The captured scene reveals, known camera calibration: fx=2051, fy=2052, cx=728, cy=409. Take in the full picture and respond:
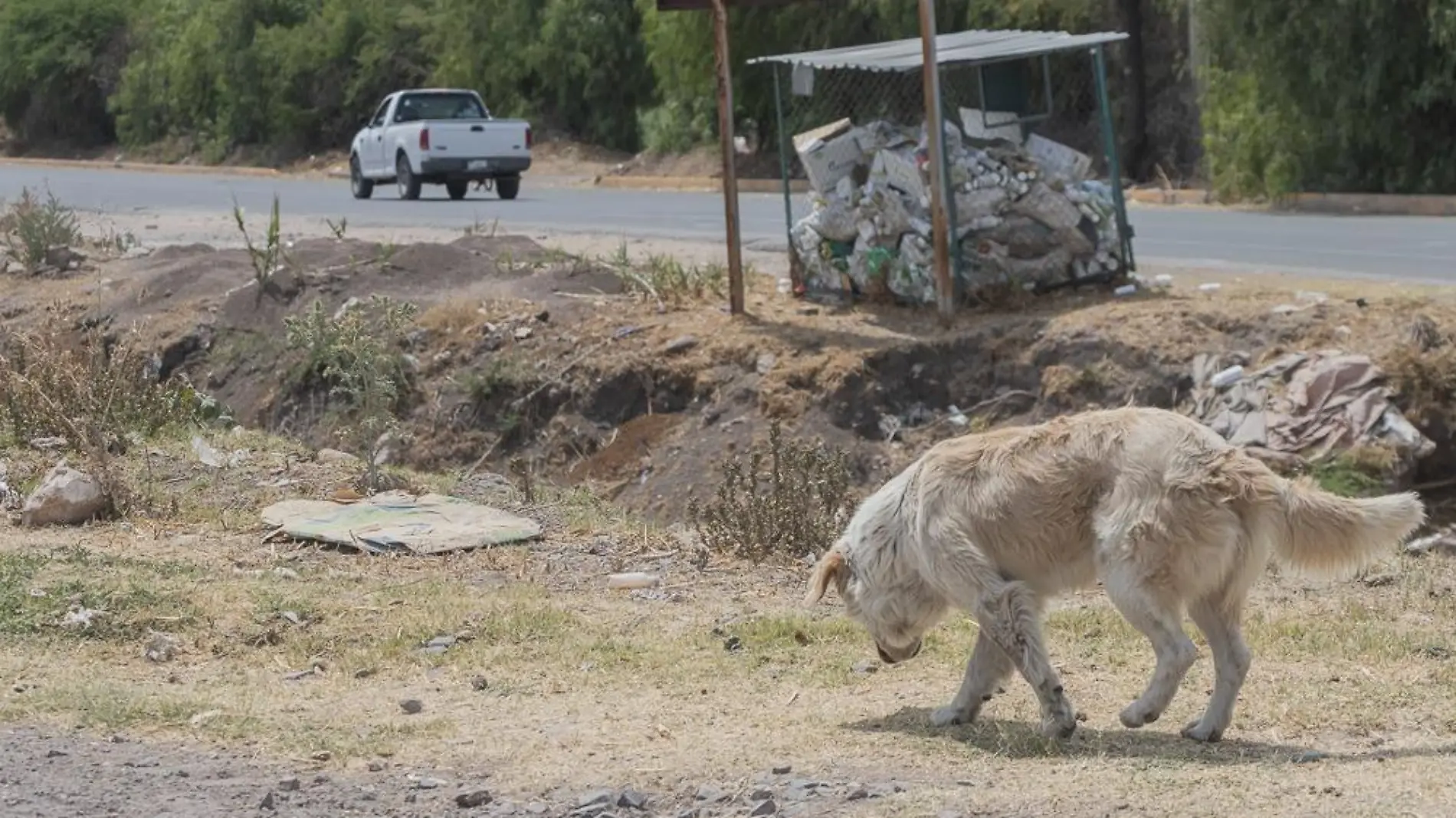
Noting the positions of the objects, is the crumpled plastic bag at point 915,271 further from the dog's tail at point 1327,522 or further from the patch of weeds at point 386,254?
the dog's tail at point 1327,522

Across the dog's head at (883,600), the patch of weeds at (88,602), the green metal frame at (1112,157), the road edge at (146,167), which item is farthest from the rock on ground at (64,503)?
the road edge at (146,167)

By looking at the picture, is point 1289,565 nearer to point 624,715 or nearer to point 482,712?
point 624,715

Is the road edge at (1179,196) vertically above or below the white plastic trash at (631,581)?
above

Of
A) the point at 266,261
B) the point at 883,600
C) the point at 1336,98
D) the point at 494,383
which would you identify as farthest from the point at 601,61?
the point at 883,600

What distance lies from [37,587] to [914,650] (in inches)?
150

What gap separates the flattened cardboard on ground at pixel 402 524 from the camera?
9.80 metres

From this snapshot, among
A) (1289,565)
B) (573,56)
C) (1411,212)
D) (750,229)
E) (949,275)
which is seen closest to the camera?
(1289,565)

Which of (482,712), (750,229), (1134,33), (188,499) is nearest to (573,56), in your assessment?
(1134,33)

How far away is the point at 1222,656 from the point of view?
6.43 m

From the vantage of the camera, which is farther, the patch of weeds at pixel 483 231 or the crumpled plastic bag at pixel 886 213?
the patch of weeds at pixel 483 231

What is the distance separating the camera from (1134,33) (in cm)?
3269

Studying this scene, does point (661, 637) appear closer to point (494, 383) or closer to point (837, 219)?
point (494, 383)

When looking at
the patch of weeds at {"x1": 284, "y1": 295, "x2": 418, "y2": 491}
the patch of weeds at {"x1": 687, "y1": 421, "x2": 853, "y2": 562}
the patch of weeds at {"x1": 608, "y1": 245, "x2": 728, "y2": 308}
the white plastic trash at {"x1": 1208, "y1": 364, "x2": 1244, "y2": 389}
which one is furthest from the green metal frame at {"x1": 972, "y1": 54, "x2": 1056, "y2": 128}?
the patch of weeds at {"x1": 687, "y1": 421, "x2": 853, "y2": 562}

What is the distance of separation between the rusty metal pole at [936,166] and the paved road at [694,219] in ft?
11.3
